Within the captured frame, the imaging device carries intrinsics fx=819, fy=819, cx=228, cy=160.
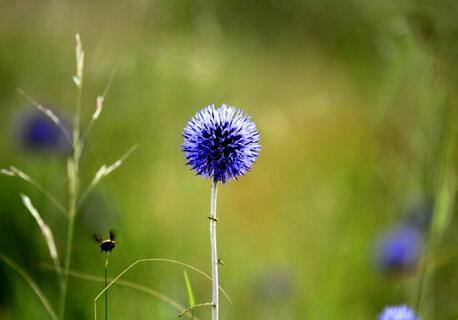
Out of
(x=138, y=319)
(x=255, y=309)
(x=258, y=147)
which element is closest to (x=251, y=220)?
(x=255, y=309)

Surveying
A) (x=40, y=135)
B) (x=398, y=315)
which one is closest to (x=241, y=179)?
(x=40, y=135)

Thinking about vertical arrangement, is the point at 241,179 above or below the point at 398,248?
above

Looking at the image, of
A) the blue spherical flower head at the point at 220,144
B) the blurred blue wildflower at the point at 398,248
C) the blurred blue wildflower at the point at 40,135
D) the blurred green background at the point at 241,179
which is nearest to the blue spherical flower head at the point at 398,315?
the blurred green background at the point at 241,179

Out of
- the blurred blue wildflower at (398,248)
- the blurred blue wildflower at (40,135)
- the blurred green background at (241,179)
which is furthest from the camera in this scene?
the blurred blue wildflower at (40,135)

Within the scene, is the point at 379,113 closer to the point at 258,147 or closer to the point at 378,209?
the point at 258,147

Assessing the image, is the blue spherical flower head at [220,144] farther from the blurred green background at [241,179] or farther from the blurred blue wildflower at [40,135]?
the blurred blue wildflower at [40,135]

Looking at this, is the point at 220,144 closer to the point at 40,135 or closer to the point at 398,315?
the point at 398,315

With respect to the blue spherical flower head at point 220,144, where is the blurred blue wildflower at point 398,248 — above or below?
above
